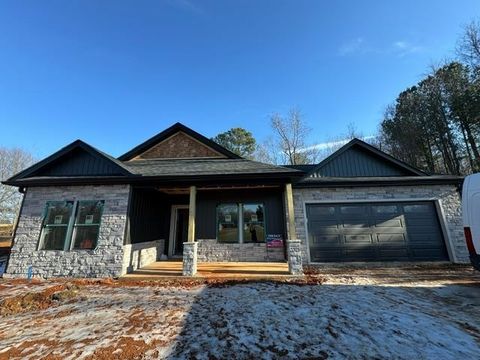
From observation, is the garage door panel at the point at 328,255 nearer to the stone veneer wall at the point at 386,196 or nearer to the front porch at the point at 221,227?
the stone veneer wall at the point at 386,196

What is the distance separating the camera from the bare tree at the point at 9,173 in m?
24.4

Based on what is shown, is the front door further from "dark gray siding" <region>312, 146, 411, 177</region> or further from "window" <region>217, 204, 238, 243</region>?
"dark gray siding" <region>312, 146, 411, 177</region>

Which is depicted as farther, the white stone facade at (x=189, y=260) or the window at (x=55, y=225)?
the window at (x=55, y=225)

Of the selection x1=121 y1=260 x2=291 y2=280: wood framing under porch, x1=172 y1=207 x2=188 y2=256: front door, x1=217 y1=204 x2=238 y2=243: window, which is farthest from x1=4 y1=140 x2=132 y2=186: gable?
x1=217 y1=204 x2=238 y2=243: window

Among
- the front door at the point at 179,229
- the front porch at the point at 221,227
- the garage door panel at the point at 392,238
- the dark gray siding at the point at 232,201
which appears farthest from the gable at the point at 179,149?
the garage door panel at the point at 392,238

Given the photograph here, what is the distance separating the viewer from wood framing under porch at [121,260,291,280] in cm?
673

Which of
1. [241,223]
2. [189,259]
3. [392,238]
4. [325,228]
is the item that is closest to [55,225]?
[189,259]

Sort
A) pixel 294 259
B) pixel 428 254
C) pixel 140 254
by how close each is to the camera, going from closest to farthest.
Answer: pixel 294 259 → pixel 140 254 → pixel 428 254

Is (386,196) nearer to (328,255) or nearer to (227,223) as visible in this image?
(328,255)

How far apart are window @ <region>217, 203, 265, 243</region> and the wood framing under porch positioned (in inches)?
40.6

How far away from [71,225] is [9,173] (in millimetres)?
26824

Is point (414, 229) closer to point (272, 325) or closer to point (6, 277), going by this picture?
point (272, 325)

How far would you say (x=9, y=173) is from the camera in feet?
81.5

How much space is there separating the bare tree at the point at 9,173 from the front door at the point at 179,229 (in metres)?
26.6
